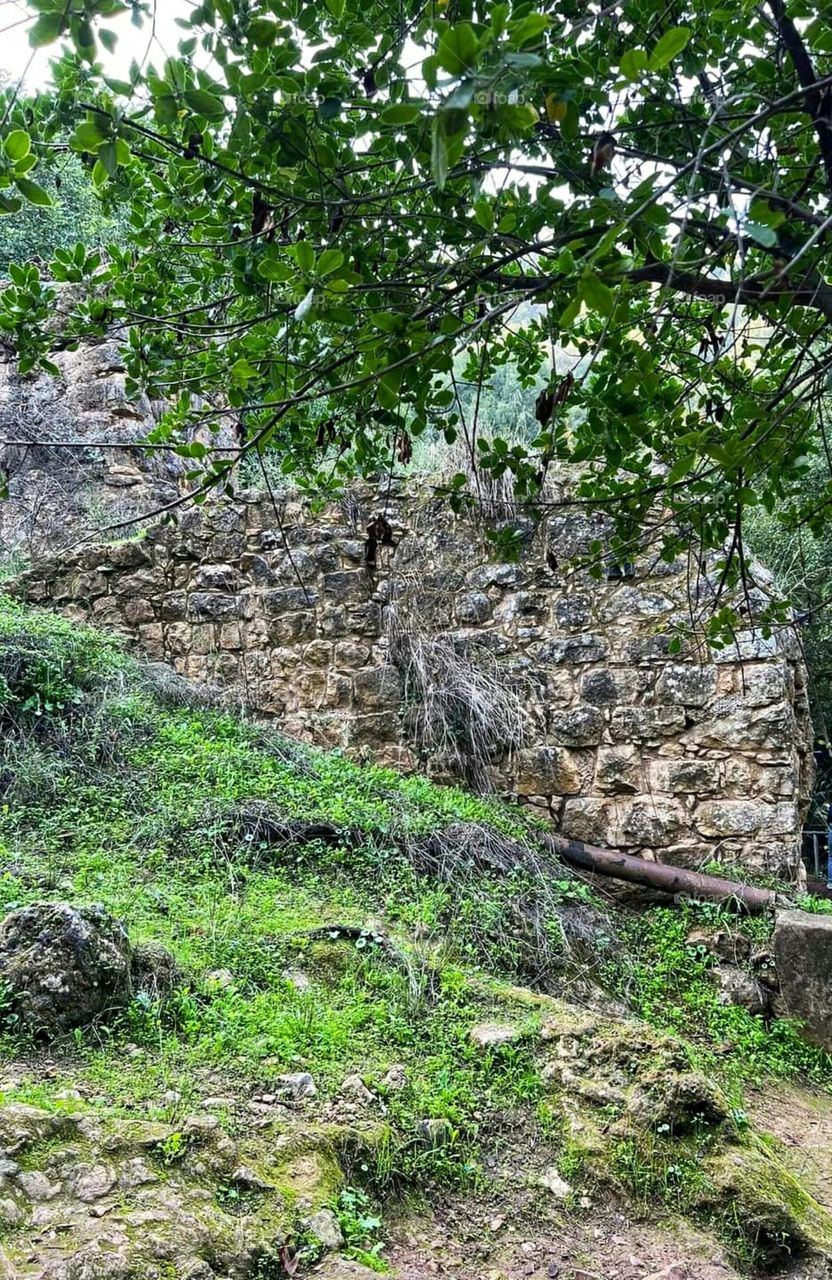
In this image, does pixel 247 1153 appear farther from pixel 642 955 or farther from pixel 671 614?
pixel 671 614

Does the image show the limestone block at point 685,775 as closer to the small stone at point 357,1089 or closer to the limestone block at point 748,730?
the limestone block at point 748,730

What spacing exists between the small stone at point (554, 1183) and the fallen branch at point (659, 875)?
98.4 inches

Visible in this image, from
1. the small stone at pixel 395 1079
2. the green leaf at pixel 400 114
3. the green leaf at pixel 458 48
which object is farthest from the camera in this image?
the small stone at pixel 395 1079

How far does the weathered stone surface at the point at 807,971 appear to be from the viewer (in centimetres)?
413

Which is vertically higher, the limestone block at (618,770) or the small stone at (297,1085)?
the limestone block at (618,770)

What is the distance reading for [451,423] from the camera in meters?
2.42

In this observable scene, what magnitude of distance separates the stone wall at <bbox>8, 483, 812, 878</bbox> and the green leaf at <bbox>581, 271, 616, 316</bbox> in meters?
4.05

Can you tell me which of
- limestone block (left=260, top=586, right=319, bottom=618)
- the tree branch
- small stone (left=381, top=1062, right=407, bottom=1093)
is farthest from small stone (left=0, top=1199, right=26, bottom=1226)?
limestone block (left=260, top=586, right=319, bottom=618)

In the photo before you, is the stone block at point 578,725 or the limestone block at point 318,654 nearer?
the stone block at point 578,725

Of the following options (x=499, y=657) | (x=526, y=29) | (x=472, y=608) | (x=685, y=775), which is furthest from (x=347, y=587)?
(x=526, y=29)

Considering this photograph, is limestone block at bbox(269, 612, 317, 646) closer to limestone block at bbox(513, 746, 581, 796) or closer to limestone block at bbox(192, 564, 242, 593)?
limestone block at bbox(192, 564, 242, 593)

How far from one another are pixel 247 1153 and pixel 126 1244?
47 centimetres

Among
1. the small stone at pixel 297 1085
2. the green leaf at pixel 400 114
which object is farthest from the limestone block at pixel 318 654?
the green leaf at pixel 400 114

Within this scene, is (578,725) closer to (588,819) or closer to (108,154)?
(588,819)
